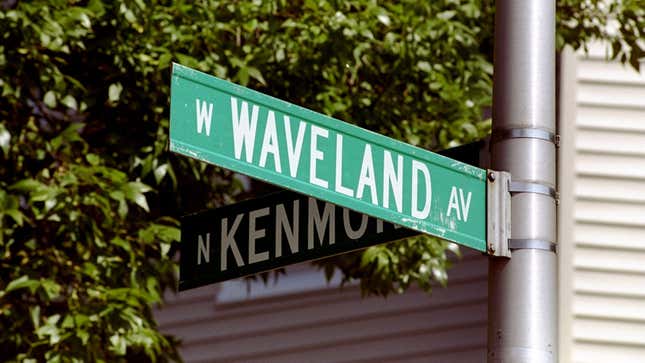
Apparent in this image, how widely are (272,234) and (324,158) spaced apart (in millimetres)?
511

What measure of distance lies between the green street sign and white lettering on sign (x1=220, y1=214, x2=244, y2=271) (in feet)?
2.02

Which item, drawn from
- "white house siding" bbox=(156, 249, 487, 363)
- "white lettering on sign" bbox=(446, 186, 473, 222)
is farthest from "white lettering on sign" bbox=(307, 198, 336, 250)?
"white house siding" bbox=(156, 249, 487, 363)

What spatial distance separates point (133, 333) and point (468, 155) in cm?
394

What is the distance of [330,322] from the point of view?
13.7 metres

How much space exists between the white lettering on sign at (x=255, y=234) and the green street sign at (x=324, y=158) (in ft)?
1.69

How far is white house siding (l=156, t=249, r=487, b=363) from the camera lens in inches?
501

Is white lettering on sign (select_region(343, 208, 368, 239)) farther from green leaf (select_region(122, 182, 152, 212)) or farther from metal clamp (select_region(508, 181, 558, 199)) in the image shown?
green leaf (select_region(122, 182, 152, 212))

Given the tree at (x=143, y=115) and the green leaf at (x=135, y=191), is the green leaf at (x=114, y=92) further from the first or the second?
the green leaf at (x=135, y=191)

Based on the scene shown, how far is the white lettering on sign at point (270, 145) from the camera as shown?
459cm

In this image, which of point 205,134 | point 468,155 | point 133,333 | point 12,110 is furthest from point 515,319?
point 12,110

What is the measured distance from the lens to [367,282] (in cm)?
955

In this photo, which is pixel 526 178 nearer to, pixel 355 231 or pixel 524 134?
pixel 524 134

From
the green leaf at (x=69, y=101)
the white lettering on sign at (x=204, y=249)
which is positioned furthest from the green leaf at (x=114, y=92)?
the white lettering on sign at (x=204, y=249)

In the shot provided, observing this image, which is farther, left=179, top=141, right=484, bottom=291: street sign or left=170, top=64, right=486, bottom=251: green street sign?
left=179, top=141, right=484, bottom=291: street sign
